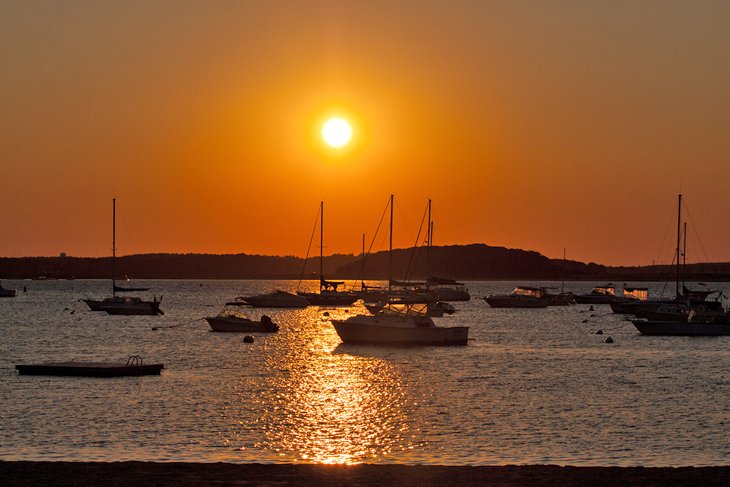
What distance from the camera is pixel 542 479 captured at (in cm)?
2186

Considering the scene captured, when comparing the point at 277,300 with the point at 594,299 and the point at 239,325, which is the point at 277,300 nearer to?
the point at 594,299

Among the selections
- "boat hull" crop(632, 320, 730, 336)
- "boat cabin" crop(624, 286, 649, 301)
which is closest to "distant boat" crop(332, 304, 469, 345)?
"boat hull" crop(632, 320, 730, 336)

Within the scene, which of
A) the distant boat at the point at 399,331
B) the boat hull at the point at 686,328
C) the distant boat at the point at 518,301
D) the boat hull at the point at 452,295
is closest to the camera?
the distant boat at the point at 399,331

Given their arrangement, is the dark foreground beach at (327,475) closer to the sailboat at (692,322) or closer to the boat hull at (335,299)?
the sailboat at (692,322)

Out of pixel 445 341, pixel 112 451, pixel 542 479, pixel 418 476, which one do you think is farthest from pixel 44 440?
pixel 445 341

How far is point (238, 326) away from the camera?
3772 inches

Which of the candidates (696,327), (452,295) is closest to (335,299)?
(452,295)

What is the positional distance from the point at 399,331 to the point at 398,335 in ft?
1.08

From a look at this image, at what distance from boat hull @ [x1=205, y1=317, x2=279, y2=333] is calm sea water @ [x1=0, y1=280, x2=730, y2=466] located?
10.5 metres

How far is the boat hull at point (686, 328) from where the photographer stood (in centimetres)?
9088

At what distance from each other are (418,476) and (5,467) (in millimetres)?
8942

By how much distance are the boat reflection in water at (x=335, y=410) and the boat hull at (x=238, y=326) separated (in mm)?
24606

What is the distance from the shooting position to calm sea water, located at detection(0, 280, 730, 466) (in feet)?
105

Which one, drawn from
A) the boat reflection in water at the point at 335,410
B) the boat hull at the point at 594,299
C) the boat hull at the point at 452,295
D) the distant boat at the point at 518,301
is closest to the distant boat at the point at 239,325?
the boat reflection in water at the point at 335,410
